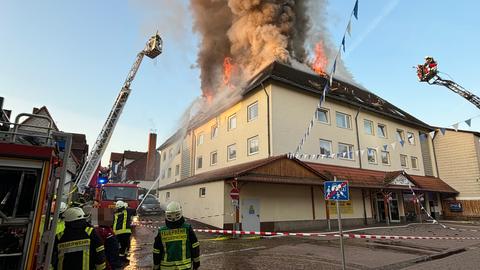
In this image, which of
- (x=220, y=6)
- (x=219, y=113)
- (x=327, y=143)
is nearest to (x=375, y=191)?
(x=327, y=143)

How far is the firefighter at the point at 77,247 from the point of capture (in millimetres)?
3436

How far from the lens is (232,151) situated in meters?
21.2

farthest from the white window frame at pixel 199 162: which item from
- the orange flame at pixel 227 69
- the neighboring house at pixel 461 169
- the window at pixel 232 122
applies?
the neighboring house at pixel 461 169

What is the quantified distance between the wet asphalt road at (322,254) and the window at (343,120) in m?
10.4

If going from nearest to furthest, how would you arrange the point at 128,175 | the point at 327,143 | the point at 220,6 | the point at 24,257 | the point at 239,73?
1. the point at 24,257
2. the point at 327,143
3. the point at 239,73
4. the point at 220,6
5. the point at 128,175

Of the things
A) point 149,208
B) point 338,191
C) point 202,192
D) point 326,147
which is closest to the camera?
point 338,191

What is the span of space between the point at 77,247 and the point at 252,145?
16040mm

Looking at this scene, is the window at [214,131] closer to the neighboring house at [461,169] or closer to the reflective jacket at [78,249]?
the reflective jacket at [78,249]

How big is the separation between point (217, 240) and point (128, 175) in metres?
46.0

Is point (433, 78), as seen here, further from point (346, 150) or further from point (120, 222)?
point (120, 222)

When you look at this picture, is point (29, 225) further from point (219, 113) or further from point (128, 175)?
point (128, 175)

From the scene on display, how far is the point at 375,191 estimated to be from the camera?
857 inches

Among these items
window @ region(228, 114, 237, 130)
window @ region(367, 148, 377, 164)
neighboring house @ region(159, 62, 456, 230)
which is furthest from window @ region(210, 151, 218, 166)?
window @ region(367, 148, 377, 164)

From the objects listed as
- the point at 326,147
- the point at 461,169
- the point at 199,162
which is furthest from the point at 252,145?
the point at 461,169
